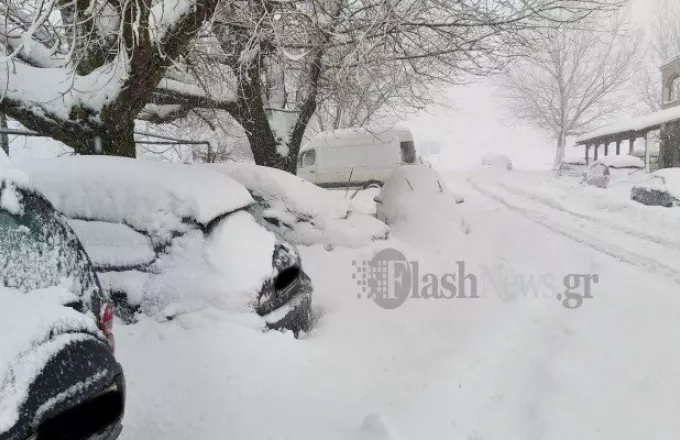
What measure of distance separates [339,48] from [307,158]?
24.5 feet

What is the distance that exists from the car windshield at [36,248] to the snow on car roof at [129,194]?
1.48 meters

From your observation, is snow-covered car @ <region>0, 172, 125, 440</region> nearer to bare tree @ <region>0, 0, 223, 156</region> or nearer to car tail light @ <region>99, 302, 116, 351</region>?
car tail light @ <region>99, 302, 116, 351</region>

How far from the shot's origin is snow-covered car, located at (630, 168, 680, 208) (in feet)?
38.7

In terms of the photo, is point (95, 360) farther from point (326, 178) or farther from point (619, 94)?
point (619, 94)

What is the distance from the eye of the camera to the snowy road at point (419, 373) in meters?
3.00

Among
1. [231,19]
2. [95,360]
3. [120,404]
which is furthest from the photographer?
[231,19]

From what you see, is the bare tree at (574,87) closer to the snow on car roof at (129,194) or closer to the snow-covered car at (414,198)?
the snow-covered car at (414,198)

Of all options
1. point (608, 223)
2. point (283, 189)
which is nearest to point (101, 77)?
point (283, 189)

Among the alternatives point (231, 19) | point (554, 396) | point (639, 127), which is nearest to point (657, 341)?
point (554, 396)

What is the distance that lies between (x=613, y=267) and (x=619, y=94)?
38166mm

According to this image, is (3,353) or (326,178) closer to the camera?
(3,353)

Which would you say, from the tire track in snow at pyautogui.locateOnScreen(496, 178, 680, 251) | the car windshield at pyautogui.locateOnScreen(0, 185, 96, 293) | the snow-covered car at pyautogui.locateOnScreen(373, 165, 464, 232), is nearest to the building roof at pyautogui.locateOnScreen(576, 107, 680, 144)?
the tire track in snow at pyautogui.locateOnScreen(496, 178, 680, 251)

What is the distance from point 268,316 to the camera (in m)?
3.59

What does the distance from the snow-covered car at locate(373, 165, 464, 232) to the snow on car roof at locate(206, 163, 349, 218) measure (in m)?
1.56
